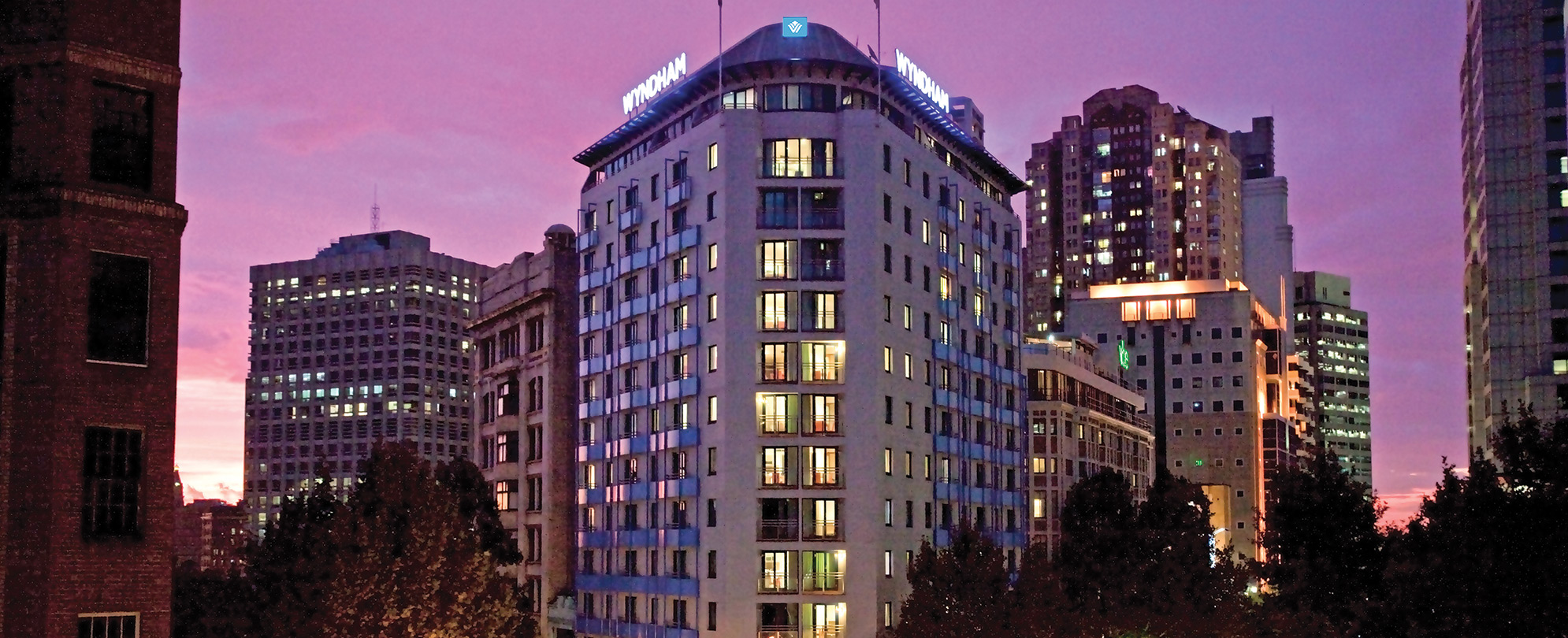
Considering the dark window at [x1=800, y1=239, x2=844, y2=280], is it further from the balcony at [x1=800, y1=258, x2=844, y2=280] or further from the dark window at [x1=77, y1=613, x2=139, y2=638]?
the dark window at [x1=77, y1=613, x2=139, y2=638]

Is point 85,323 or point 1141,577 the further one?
point 1141,577

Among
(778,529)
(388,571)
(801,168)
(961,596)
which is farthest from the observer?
(801,168)

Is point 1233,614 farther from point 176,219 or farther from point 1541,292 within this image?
point 1541,292

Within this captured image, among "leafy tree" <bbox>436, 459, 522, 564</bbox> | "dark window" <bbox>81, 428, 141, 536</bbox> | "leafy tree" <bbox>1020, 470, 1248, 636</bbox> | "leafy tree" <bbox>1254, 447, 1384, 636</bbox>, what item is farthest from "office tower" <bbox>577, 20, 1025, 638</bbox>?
"dark window" <bbox>81, 428, 141, 536</bbox>

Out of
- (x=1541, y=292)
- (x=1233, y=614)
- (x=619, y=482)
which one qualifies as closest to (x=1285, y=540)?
(x=1233, y=614)

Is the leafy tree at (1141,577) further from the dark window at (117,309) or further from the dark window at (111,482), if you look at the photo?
the dark window at (117,309)

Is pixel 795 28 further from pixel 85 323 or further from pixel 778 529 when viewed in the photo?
pixel 85 323

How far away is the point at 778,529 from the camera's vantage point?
103m

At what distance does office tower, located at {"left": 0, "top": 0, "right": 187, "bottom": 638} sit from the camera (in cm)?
3962

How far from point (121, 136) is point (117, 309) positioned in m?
5.12

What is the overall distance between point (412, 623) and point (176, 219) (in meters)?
17.3

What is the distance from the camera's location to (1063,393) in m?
159

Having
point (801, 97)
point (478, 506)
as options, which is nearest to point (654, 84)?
point (801, 97)

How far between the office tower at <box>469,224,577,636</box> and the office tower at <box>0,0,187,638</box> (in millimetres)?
79750
